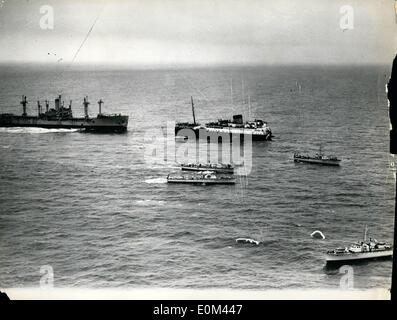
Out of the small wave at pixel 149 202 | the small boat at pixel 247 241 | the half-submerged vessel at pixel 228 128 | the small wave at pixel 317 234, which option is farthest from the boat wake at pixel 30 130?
the small wave at pixel 317 234

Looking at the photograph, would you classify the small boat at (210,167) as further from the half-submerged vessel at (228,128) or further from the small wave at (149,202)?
the small wave at (149,202)

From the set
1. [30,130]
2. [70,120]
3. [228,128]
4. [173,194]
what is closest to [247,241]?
[173,194]

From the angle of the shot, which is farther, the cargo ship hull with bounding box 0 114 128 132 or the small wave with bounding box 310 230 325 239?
the cargo ship hull with bounding box 0 114 128 132

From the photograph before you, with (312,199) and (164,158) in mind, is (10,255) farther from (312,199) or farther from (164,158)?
(312,199)

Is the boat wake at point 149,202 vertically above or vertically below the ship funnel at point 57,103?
below

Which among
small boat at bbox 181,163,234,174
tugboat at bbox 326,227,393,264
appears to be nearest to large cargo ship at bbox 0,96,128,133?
small boat at bbox 181,163,234,174

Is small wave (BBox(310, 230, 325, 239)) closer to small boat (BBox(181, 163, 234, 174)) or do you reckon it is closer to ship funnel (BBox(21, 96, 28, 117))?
small boat (BBox(181, 163, 234, 174))
